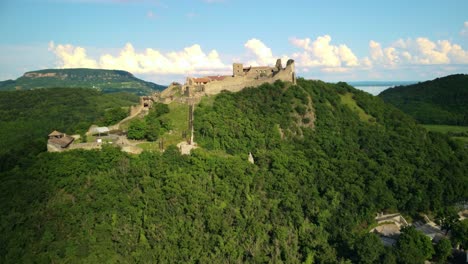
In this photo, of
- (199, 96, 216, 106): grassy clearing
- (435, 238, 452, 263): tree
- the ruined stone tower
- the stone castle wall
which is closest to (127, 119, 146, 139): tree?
(199, 96, 216, 106): grassy clearing

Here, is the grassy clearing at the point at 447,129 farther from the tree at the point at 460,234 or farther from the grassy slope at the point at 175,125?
the grassy slope at the point at 175,125

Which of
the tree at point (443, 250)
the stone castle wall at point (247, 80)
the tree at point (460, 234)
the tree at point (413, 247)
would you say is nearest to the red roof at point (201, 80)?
the stone castle wall at point (247, 80)

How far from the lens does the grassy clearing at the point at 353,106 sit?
7231 cm

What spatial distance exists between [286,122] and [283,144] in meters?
4.98

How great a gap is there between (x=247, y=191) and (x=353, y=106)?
1326 inches

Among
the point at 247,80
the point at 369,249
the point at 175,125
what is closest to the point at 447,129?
the point at 247,80

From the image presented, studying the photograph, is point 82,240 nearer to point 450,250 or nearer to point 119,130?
point 119,130

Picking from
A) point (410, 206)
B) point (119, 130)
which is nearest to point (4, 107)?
point (119, 130)

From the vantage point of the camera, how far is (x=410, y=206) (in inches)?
2270

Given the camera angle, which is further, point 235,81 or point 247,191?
point 235,81

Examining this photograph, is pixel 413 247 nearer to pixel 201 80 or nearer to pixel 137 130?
pixel 137 130

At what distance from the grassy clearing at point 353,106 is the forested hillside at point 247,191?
0.96m

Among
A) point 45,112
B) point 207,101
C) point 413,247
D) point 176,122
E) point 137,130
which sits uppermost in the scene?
point 207,101

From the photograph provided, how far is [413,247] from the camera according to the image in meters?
43.7
